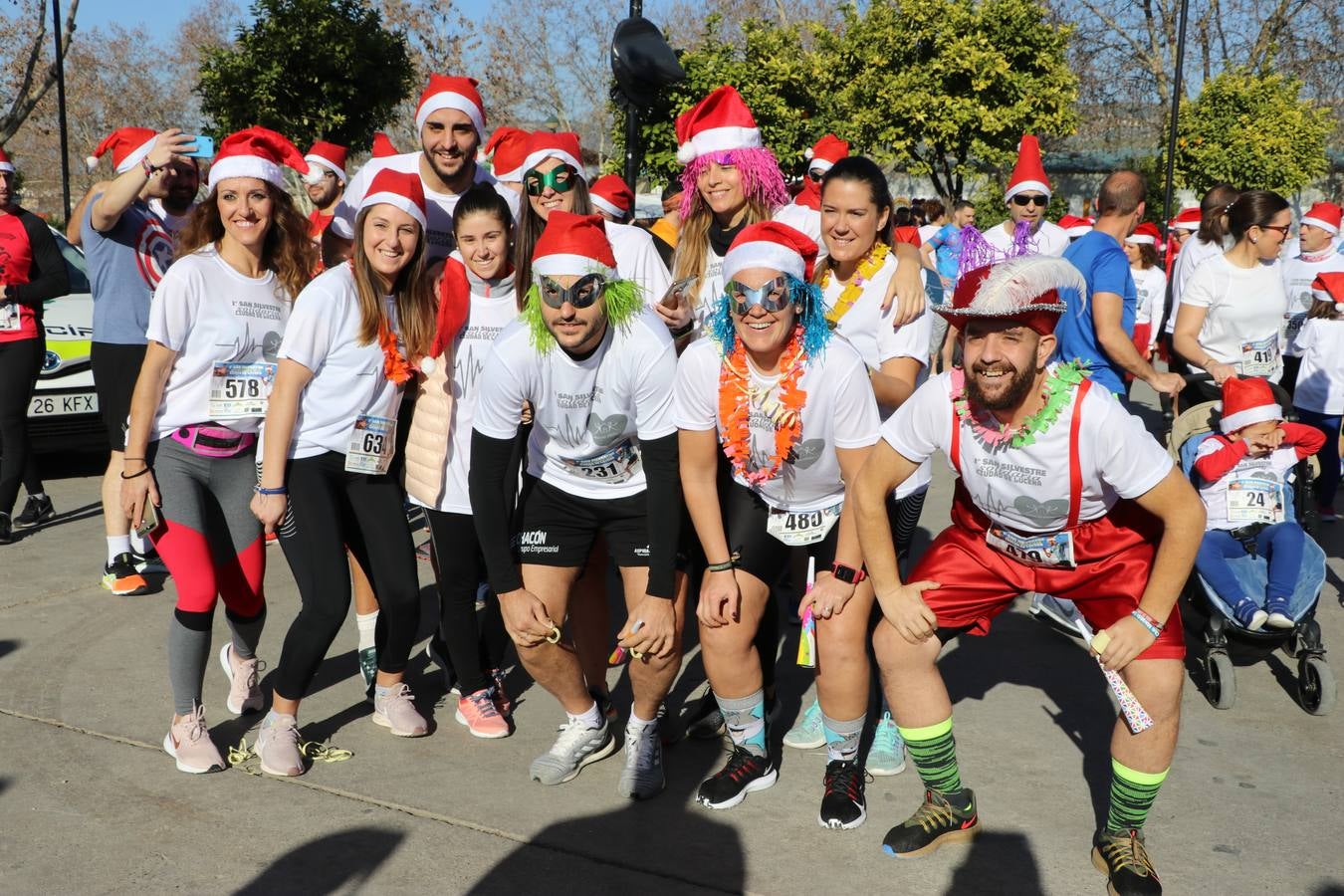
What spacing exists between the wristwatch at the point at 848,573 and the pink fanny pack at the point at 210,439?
6.83ft

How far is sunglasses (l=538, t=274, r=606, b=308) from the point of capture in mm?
3574

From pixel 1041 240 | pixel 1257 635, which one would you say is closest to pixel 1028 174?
pixel 1041 240

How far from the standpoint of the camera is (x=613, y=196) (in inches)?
281

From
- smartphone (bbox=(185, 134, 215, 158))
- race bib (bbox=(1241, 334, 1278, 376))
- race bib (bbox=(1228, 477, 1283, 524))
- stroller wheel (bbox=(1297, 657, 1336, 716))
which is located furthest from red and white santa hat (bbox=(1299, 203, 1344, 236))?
smartphone (bbox=(185, 134, 215, 158))

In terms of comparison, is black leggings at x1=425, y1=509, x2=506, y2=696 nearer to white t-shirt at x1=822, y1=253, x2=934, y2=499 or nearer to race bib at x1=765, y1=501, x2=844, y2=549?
race bib at x1=765, y1=501, x2=844, y2=549

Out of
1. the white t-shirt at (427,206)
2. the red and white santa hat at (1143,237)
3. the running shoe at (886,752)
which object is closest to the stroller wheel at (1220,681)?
the running shoe at (886,752)

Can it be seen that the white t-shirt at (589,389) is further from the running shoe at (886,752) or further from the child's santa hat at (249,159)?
the running shoe at (886,752)

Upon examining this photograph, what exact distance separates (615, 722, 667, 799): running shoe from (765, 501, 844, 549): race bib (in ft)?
2.52

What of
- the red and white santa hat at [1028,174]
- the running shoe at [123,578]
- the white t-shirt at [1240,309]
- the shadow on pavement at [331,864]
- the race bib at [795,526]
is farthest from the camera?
the red and white santa hat at [1028,174]

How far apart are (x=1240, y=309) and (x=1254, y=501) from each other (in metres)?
1.54

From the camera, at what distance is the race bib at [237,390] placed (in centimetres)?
395

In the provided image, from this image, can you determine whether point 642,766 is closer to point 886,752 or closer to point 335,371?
point 886,752

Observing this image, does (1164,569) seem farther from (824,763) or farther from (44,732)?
(44,732)

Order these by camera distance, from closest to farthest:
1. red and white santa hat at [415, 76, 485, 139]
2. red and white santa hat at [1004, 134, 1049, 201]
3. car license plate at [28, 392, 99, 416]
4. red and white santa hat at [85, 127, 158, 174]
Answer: red and white santa hat at [415, 76, 485, 139] < red and white santa hat at [85, 127, 158, 174] < red and white santa hat at [1004, 134, 1049, 201] < car license plate at [28, 392, 99, 416]
